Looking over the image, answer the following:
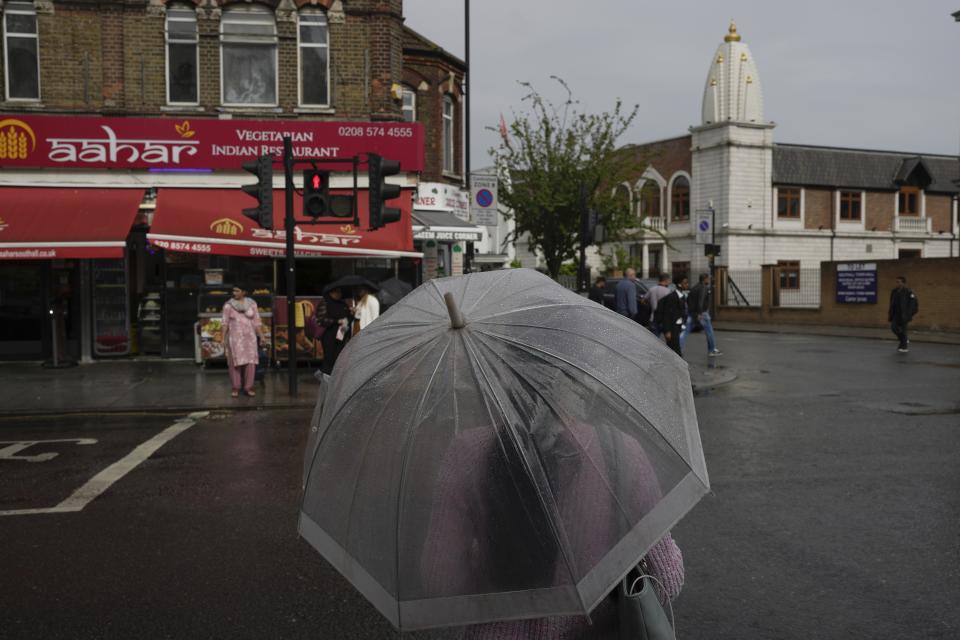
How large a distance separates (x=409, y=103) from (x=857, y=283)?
17200mm

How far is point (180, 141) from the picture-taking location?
1672 cm

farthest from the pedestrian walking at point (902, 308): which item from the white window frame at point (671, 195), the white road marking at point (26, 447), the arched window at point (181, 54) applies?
the white window frame at point (671, 195)

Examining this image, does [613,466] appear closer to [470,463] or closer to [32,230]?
[470,463]

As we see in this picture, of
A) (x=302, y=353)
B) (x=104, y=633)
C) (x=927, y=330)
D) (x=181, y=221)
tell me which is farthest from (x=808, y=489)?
(x=927, y=330)

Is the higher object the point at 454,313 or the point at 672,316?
the point at 454,313

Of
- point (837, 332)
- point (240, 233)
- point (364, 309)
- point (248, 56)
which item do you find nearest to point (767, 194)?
point (837, 332)

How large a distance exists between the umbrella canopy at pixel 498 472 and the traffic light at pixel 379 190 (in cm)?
977

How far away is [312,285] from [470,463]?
51.5ft

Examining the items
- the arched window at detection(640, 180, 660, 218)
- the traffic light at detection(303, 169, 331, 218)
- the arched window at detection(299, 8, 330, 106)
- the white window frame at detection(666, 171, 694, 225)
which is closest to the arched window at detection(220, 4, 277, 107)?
the arched window at detection(299, 8, 330, 106)

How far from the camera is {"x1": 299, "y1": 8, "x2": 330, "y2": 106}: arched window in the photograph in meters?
17.3

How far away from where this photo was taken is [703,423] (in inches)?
387

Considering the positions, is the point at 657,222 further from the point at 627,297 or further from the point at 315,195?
the point at 315,195

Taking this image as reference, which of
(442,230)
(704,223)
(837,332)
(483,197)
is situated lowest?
(837,332)

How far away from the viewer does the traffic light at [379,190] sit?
38.3ft
